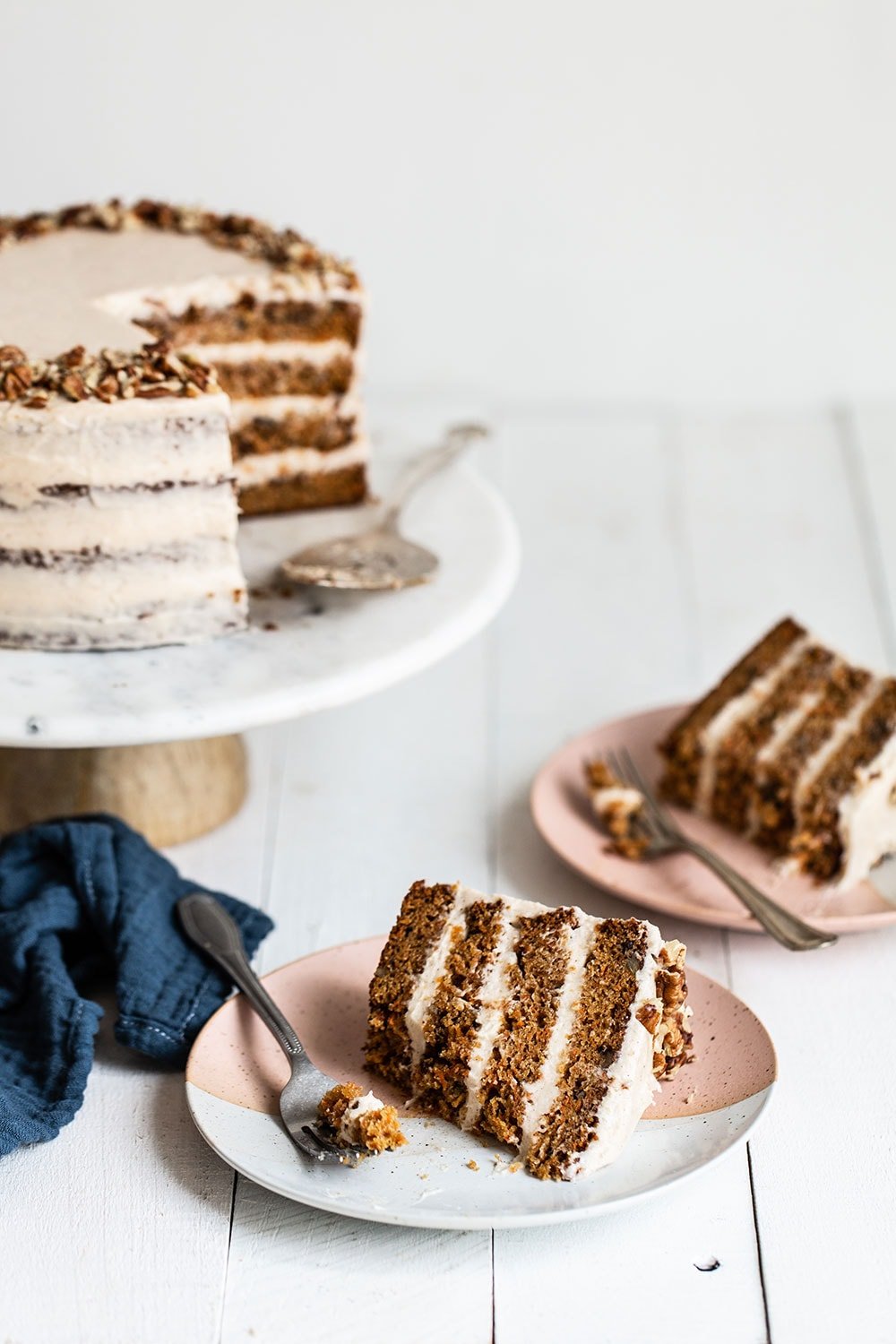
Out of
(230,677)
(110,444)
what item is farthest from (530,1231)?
(110,444)

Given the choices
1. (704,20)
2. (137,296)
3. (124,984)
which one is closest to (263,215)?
(704,20)

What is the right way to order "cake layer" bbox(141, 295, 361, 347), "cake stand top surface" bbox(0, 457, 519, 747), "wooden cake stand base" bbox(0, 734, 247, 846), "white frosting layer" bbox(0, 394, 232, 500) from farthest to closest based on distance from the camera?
"cake layer" bbox(141, 295, 361, 347) < "wooden cake stand base" bbox(0, 734, 247, 846) < "white frosting layer" bbox(0, 394, 232, 500) < "cake stand top surface" bbox(0, 457, 519, 747)

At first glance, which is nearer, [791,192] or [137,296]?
[137,296]

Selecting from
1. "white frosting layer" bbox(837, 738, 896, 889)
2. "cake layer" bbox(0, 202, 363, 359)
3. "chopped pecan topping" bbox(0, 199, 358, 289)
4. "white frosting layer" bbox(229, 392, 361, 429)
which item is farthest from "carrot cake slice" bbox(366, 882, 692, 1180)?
"chopped pecan topping" bbox(0, 199, 358, 289)

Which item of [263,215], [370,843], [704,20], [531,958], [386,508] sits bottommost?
[370,843]

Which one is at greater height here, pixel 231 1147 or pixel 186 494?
pixel 186 494

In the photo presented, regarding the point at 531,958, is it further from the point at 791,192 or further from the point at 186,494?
the point at 791,192

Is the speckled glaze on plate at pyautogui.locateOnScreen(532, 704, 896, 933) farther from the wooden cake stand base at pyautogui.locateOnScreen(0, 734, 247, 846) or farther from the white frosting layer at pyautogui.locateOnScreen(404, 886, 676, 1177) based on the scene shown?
the wooden cake stand base at pyautogui.locateOnScreen(0, 734, 247, 846)
